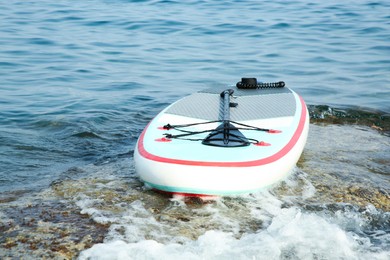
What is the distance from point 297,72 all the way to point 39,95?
4487 mm

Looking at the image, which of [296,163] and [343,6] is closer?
[296,163]

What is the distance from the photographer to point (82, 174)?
19.2ft

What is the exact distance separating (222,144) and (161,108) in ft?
12.4

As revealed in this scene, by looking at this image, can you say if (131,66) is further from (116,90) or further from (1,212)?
(1,212)

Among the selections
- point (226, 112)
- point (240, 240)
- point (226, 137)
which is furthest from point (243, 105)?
point (240, 240)

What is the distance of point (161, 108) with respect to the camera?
886cm

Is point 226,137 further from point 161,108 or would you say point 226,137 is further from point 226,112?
point 161,108

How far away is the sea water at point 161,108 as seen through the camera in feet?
14.2

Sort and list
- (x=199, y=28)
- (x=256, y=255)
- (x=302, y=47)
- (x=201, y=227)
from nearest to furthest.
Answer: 1. (x=256, y=255)
2. (x=201, y=227)
3. (x=302, y=47)
4. (x=199, y=28)

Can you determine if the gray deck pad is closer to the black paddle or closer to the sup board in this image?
the sup board

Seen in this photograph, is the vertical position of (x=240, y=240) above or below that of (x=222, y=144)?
below

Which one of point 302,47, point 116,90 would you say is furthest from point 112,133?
point 302,47

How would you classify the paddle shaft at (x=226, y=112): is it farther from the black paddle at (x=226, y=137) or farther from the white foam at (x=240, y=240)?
the white foam at (x=240, y=240)

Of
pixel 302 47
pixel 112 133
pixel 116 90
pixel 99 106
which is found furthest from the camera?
pixel 302 47
